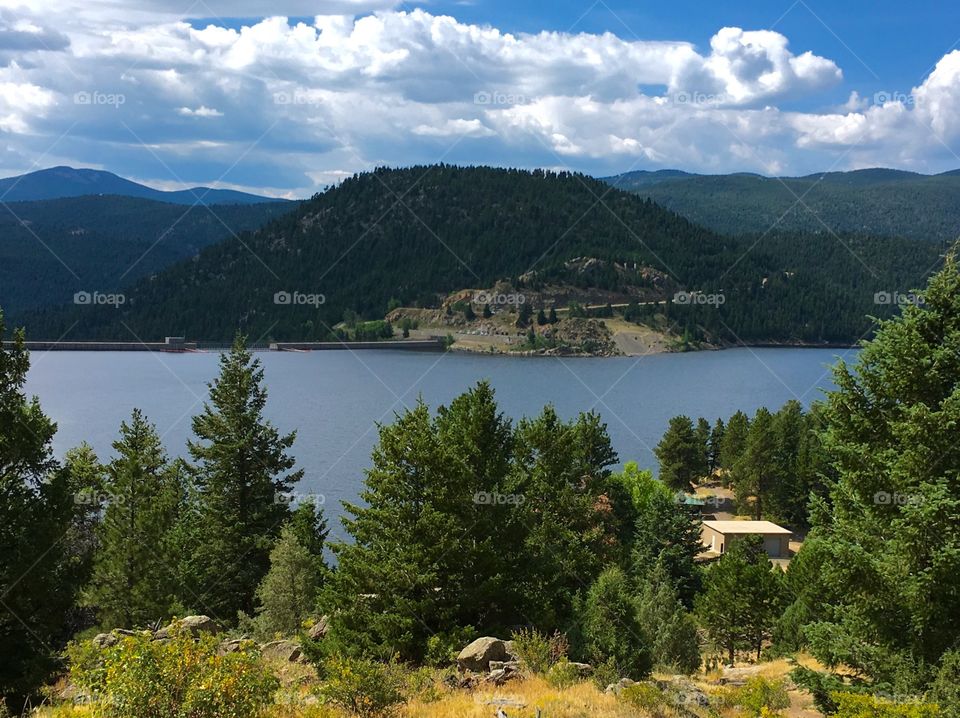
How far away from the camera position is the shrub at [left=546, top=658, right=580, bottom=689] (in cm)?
1628

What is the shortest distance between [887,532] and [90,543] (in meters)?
40.6

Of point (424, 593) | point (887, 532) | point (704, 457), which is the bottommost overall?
point (704, 457)

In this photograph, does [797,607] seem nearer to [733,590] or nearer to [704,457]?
[733,590]

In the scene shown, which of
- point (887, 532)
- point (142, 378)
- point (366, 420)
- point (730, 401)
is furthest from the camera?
point (142, 378)

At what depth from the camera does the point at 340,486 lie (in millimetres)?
63938

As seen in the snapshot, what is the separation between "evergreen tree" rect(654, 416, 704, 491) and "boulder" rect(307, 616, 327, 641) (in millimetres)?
62443

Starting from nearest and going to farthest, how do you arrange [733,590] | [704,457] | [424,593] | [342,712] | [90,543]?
[342,712]
[424,593]
[733,590]
[90,543]
[704,457]

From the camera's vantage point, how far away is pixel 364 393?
126m

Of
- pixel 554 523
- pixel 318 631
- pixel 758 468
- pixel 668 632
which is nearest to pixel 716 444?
pixel 758 468

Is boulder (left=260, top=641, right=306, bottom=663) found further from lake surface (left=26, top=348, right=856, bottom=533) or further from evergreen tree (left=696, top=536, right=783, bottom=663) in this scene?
lake surface (left=26, top=348, right=856, bottom=533)

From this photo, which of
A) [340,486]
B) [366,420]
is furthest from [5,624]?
[366,420]

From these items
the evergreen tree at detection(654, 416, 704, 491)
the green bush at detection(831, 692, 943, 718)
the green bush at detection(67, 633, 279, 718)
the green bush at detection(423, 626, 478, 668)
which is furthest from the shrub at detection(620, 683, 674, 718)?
the evergreen tree at detection(654, 416, 704, 491)

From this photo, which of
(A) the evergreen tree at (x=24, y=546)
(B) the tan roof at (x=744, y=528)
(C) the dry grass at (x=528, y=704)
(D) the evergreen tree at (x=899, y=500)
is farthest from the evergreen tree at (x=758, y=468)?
(A) the evergreen tree at (x=24, y=546)

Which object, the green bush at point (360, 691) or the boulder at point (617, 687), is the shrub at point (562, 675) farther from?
the green bush at point (360, 691)
